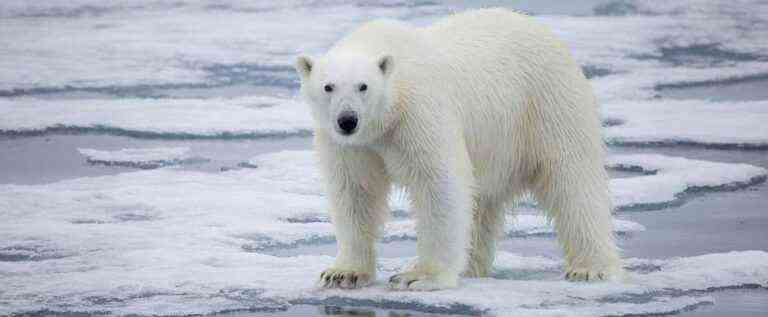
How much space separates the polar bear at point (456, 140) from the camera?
527cm

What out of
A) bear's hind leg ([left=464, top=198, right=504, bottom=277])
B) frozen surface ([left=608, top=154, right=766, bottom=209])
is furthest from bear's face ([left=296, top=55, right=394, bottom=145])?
frozen surface ([left=608, top=154, right=766, bottom=209])

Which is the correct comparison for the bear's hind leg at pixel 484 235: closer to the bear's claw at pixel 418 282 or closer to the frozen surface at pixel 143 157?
the bear's claw at pixel 418 282

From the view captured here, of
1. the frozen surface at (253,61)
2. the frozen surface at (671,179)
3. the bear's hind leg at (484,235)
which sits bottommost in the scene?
the bear's hind leg at (484,235)

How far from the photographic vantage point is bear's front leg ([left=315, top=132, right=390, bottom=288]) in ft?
17.8

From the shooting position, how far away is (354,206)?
5543 millimetres

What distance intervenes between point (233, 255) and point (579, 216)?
1453 millimetres

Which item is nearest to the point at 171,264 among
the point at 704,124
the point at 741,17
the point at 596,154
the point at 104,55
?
the point at 596,154

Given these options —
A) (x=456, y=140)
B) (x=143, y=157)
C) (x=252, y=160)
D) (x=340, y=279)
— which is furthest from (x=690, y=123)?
(x=340, y=279)

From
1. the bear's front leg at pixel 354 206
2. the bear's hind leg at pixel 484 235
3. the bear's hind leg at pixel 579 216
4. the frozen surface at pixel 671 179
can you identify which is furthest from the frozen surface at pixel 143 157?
the bear's hind leg at pixel 579 216

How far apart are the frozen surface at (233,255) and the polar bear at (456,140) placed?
0.59 feet

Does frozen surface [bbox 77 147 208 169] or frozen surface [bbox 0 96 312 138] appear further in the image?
frozen surface [bbox 0 96 312 138]

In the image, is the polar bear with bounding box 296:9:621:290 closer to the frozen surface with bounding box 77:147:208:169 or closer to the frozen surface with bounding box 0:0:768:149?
the frozen surface with bounding box 77:147:208:169

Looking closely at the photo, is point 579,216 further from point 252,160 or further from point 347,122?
point 252,160

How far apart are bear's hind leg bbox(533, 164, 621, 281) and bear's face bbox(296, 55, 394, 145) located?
97 cm
